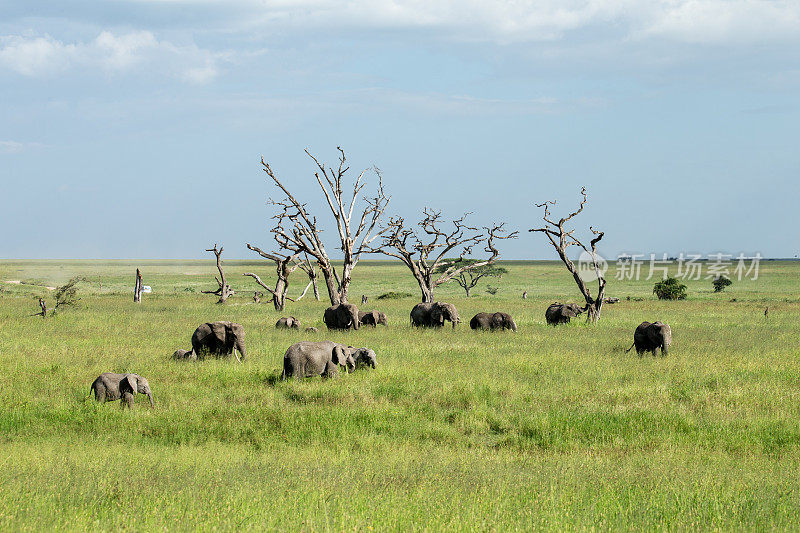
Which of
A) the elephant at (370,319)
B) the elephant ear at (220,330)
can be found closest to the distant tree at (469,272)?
the elephant at (370,319)

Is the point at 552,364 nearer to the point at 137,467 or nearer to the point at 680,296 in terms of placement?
the point at 137,467

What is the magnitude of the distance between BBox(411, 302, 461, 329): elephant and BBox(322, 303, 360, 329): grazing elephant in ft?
10.6

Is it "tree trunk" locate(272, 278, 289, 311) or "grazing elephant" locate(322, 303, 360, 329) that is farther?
"tree trunk" locate(272, 278, 289, 311)

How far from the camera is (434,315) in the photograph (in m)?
28.9

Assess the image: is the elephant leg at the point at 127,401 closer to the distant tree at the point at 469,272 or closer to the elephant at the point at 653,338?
the elephant at the point at 653,338

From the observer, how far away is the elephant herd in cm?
1370

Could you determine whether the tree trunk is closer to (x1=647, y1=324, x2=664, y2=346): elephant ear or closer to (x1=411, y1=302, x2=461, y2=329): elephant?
(x1=411, y1=302, x2=461, y2=329): elephant

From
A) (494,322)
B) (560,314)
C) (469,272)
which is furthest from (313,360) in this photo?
(469,272)

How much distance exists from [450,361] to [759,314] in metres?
28.3

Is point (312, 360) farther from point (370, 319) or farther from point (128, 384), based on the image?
point (370, 319)

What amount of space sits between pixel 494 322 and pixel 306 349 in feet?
43.3

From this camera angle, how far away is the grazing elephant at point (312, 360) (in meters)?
15.7

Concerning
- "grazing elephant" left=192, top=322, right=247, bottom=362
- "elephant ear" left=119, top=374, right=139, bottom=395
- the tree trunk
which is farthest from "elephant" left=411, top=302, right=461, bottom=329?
"elephant ear" left=119, top=374, right=139, bottom=395

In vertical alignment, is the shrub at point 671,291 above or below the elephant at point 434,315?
above
